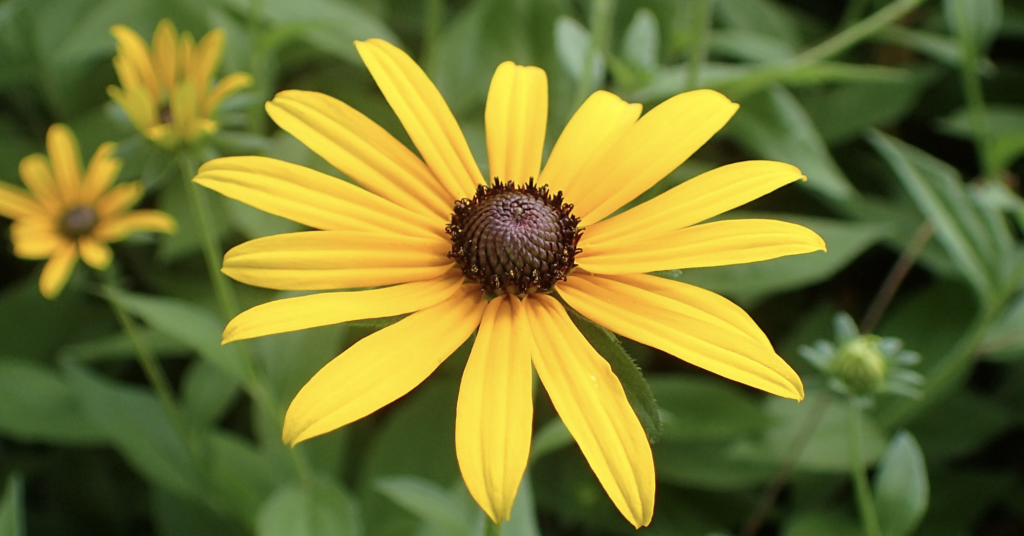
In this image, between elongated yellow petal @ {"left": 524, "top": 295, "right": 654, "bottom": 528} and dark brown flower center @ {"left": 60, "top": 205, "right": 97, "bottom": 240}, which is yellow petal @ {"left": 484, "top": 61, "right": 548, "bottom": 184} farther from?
dark brown flower center @ {"left": 60, "top": 205, "right": 97, "bottom": 240}

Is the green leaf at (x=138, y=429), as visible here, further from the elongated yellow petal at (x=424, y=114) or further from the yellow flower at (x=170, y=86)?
the elongated yellow petal at (x=424, y=114)

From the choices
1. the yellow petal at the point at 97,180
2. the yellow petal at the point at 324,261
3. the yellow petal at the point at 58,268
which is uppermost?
the yellow petal at the point at 97,180

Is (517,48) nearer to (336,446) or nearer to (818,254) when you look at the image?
(818,254)

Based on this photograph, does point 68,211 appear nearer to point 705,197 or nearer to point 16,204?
point 16,204

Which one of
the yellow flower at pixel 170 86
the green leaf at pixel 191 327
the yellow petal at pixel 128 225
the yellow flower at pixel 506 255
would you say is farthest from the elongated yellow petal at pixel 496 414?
the yellow petal at pixel 128 225

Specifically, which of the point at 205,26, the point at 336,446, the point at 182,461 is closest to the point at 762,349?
the point at 336,446

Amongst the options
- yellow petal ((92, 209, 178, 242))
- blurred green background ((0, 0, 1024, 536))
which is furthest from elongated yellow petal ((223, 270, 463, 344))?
yellow petal ((92, 209, 178, 242))

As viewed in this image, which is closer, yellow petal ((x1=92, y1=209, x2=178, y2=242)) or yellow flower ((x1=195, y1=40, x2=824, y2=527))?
yellow flower ((x1=195, y1=40, x2=824, y2=527))
